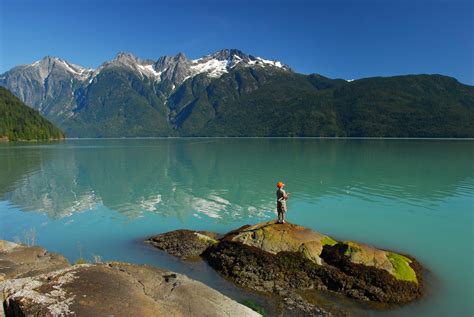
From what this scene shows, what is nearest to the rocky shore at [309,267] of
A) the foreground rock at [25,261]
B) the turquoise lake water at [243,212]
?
the turquoise lake water at [243,212]

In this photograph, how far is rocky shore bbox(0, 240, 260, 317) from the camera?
8.37 metres

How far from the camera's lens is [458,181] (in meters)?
51.6

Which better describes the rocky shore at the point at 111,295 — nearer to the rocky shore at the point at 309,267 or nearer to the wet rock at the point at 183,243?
the rocky shore at the point at 309,267

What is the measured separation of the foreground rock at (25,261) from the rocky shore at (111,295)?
3.34m

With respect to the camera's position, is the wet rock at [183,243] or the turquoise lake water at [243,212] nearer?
the turquoise lake water at [243,212]

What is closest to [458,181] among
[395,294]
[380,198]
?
[380,198]

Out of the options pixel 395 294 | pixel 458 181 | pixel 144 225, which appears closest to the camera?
pixel 395 294

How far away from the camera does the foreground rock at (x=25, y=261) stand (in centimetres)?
1335

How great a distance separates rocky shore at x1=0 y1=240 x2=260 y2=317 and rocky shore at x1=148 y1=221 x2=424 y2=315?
5.55 m

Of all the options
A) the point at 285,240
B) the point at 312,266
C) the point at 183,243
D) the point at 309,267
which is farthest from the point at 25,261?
the point at 312,266

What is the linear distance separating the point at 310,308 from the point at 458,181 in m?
48.8

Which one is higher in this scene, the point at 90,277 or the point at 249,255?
the point at 90,277

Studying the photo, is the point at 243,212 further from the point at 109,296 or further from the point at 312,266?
the point at 109,296

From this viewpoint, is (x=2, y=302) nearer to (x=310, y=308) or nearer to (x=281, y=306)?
(x=281, y=306)
